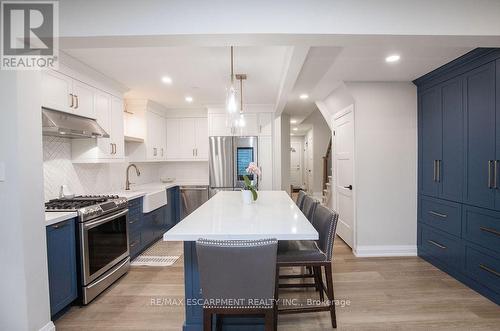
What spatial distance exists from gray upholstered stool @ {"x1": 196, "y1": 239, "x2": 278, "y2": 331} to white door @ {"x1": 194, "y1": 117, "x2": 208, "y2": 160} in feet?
13.1

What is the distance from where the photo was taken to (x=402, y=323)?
2020mm

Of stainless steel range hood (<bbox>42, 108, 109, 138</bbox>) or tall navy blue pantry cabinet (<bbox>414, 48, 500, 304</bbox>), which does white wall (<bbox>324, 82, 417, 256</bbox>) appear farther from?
stainless steel range hood (<bbox>42, 108, 109, 138</bbox>)

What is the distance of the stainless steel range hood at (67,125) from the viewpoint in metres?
2.28

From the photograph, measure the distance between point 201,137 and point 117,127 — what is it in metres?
1.95

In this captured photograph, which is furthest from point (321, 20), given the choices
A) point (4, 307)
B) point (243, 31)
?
point (4, 307)

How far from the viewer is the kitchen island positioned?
153cm

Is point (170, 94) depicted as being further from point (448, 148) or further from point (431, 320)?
point (431, 320)

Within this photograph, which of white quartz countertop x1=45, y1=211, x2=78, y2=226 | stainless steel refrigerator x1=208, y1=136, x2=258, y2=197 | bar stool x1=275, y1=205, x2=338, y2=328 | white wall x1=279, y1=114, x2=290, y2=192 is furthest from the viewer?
white wall x1=279, y1=114, x2=290, y2=192

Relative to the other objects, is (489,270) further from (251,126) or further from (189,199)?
(189,199)

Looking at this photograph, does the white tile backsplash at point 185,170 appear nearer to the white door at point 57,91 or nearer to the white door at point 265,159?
the white door at point 265,159

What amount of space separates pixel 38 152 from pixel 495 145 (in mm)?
3849

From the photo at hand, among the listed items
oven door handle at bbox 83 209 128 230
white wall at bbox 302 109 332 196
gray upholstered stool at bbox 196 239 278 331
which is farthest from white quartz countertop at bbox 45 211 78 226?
white wall at bbox 302 109 332 196

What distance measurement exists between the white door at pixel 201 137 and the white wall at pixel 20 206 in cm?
344

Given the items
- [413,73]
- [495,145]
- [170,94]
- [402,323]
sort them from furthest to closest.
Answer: [170,94], [413,73], [495,145], [402,323]
